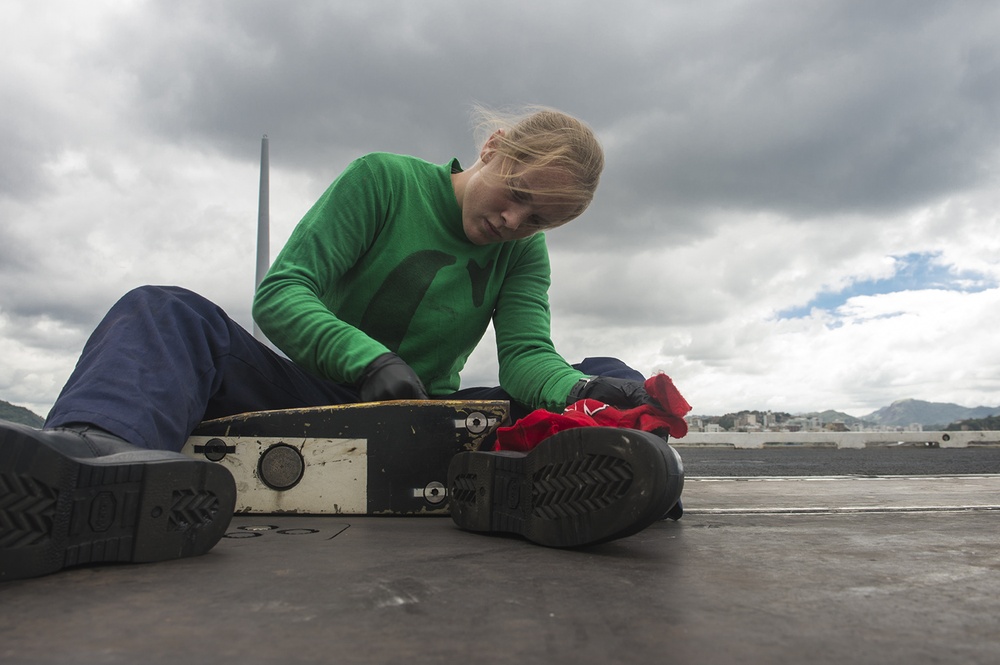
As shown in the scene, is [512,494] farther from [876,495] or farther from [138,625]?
[876,495]

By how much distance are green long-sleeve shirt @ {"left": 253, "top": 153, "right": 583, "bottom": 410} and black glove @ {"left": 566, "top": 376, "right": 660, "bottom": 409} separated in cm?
5

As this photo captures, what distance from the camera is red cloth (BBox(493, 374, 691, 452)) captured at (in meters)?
1.37

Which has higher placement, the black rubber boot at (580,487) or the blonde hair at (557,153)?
the blonde hair at (557,153)

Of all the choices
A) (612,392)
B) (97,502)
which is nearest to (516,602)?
(97,502)

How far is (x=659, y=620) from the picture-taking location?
0.72m

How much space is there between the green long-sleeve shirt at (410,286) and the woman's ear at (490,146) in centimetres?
18

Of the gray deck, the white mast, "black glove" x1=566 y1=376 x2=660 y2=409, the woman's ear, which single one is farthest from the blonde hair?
the white mast

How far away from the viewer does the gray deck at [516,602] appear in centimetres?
61

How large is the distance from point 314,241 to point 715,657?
143 cm

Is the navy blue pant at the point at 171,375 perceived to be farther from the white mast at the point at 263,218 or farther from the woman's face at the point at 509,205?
the white mast at the point at 263,218

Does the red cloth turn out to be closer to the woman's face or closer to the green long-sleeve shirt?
the green long-sleeve shirt

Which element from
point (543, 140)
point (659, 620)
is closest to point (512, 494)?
point (659, 620)

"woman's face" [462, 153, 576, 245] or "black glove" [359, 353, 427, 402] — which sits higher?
"woman's face" [462, 153, 576, 245]

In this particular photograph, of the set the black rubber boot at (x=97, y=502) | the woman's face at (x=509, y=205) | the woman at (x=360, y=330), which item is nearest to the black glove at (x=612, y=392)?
the woman at (x=360, y=330)
